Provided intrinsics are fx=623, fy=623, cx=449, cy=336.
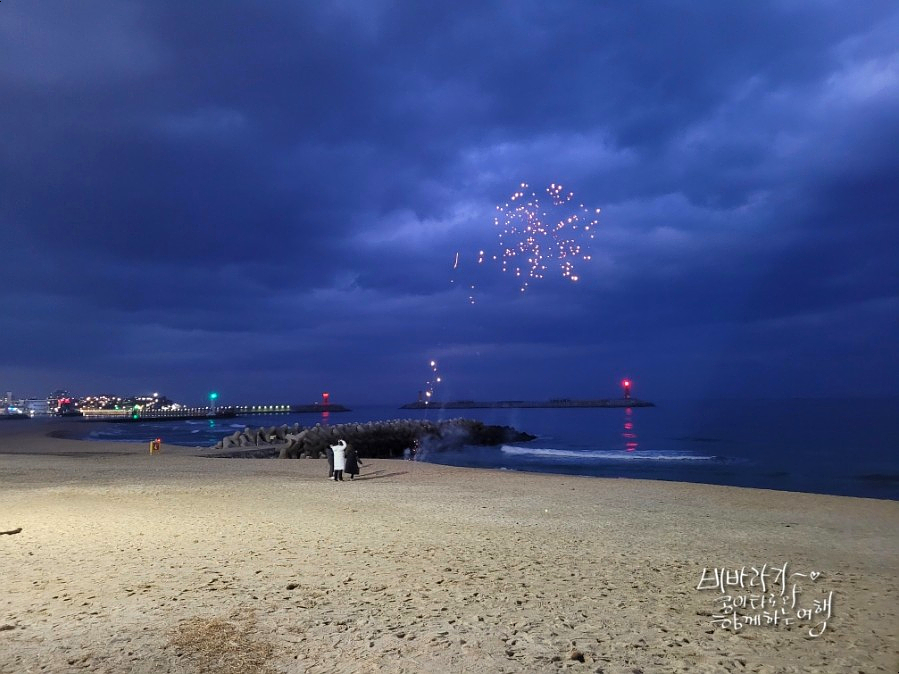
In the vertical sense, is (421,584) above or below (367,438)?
above

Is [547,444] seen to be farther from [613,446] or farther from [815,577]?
[815,577]

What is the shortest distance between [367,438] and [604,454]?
56.0 feet

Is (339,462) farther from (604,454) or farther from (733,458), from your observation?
(733,458)

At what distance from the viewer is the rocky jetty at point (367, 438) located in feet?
112

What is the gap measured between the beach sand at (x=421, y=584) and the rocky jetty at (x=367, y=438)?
1971 centimetres

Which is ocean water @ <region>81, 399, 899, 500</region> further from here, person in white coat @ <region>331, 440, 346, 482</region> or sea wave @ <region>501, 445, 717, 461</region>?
person in white coat @ <region>331, 440, 346, 482</region>

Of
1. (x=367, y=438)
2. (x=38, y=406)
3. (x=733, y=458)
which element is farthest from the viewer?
(x=38, y=406)

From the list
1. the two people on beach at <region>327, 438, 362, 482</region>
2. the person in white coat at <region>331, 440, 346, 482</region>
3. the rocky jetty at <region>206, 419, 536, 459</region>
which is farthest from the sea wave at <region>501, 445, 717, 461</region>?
Answer: the person in white coat at <region>331, 440, 346, 482</region>

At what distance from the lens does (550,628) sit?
18.5ft

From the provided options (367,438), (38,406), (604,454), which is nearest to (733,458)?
(604,454)

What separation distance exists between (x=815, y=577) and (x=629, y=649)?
3867 mm

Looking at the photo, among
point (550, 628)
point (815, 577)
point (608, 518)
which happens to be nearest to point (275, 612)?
point (550, 628)

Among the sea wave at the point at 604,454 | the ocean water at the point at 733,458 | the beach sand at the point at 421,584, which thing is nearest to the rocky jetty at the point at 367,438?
the ocean water at the point at 733,458

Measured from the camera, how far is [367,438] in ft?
150
